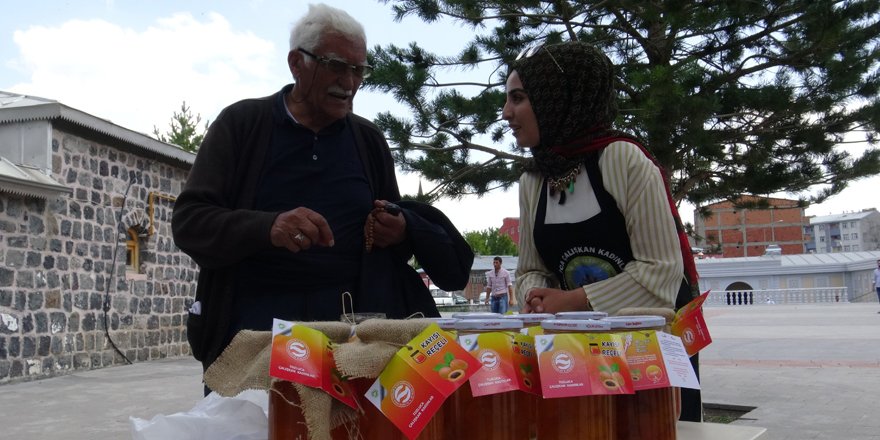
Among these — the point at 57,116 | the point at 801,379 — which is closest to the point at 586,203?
the point at 801,379

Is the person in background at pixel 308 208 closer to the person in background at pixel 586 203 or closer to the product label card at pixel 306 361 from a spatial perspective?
the person in background at pixel 586 203

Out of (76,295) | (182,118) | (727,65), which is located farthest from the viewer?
(182,118)

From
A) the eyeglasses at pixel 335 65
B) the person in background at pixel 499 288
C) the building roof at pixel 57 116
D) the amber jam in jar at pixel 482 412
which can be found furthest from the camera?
the person in background at pixel 499 288

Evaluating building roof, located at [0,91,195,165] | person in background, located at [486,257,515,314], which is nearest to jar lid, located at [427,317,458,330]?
building roof, located at [0,91,195,165]

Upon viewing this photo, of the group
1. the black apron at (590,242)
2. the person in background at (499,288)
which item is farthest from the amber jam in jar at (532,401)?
the person in background at (499,288)

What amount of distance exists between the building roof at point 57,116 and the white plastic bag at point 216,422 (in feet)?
33.0

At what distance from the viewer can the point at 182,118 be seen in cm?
3117

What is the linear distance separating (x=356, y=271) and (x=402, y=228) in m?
0.18

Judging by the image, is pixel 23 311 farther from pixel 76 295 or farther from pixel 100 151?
pixel 100 151

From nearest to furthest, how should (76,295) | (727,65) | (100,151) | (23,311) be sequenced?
(727,65) → (23,311) → (76,295) → (100,151)

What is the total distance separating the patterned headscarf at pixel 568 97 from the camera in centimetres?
200

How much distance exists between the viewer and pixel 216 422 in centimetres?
138

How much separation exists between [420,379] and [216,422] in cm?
42

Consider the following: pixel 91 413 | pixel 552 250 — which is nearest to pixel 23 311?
pixel 91 413
